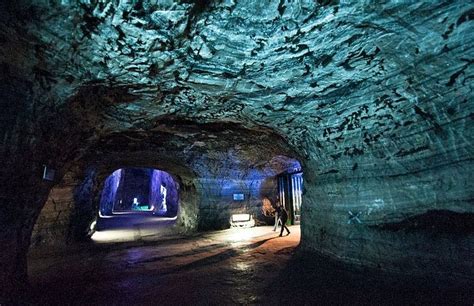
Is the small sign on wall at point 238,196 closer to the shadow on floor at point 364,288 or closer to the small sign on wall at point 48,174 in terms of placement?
the shadow on floor at point 364,288

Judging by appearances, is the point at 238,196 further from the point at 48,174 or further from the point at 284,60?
the point at 284,60

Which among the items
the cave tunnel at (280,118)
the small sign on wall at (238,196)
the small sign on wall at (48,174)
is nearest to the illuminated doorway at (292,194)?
the small sign on wall at (238,196)

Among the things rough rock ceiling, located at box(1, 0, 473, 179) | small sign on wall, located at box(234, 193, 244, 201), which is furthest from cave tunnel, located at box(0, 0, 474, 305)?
small sign on wall, located at box(234, 193, 244, 201)

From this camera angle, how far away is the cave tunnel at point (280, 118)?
10.3 ft

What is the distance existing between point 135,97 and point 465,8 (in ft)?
18.1

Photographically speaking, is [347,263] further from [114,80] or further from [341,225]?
[114,80]

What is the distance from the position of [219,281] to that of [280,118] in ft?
13.4

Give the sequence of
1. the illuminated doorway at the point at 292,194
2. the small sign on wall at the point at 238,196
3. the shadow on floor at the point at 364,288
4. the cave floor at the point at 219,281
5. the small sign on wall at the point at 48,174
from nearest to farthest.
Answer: the shadow on floor at the point at 364,288 < the cave floor at the point at 219,281 < the small sign on wall at the point at 48,174 < the small sign on wall at the point at 238,196 < the illuminated doorway at the point at 292,194

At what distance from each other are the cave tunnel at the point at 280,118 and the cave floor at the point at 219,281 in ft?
0.15

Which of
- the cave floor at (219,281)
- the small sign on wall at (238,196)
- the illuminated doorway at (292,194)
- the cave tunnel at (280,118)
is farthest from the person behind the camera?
the illuminated doorway at (292,194)

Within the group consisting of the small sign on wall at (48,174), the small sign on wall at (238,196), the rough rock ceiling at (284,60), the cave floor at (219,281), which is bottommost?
the cave floor at (219,281)

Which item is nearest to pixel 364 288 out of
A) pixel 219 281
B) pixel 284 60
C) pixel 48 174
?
pixel 219 281

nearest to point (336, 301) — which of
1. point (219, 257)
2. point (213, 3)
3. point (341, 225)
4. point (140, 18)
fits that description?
point (341, 225)

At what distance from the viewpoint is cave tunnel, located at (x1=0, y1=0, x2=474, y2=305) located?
10.3 feet
